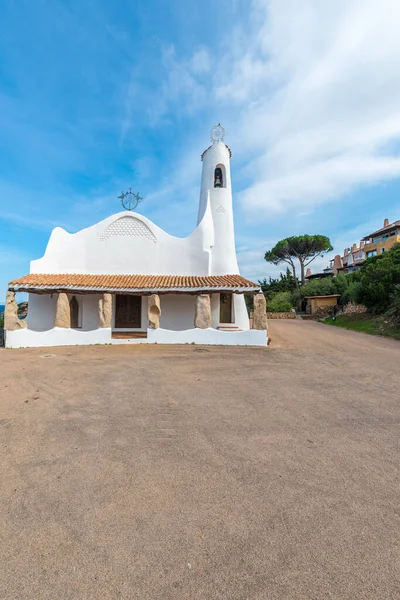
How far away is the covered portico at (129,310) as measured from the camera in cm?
1226

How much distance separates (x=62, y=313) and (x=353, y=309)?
23.0m

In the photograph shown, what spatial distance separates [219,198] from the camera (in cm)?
1678

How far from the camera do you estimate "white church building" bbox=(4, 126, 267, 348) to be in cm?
1248

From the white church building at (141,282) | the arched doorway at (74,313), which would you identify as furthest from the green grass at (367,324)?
the arched doorway at (74,313)

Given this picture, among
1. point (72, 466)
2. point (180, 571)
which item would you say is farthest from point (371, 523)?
point (72, 466)

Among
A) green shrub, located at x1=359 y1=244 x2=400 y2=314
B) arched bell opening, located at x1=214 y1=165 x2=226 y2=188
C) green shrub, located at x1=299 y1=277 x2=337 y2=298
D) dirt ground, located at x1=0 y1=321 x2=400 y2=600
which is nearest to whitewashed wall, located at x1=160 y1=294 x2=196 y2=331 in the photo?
arched bell opening, located at x1=214 y1=165 x2=226 y2=188

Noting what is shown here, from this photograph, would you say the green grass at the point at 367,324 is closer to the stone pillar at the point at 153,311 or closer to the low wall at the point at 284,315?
the low wall at the point at 284,315

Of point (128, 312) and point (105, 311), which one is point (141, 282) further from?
point (128, 312)

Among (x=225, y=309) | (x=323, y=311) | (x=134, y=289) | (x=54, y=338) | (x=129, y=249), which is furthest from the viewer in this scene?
(x=323, y=311)

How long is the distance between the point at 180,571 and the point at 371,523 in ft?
5.43

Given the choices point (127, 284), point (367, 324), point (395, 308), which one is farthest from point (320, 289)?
point (127, 284)

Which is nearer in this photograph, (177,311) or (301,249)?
(177,311)

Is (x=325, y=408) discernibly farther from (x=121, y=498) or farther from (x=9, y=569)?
(x=9, y=569)

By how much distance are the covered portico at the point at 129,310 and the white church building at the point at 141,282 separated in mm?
44
